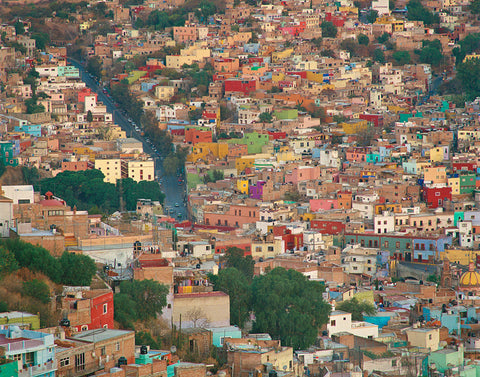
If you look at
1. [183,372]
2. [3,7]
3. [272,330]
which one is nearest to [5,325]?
[183,372]

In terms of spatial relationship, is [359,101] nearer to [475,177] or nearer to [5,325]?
[475,177]

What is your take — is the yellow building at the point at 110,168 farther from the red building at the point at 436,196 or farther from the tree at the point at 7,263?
the tree at the point at 7,263

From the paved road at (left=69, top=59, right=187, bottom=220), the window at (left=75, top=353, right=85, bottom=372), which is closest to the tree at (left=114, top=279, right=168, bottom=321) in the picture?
the window at (left=75, top=353, right=85, bottom=372)

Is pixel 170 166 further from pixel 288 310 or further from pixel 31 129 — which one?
pixel 288 310

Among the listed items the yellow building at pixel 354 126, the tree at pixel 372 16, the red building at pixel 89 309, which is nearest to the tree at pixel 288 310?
the red building at pixel 89 309

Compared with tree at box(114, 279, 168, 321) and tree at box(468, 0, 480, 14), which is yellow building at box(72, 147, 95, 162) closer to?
tree at box(114, 279, 168, 321)

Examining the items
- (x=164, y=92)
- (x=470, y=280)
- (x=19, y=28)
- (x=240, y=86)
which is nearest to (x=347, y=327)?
(x=470, y=280)
